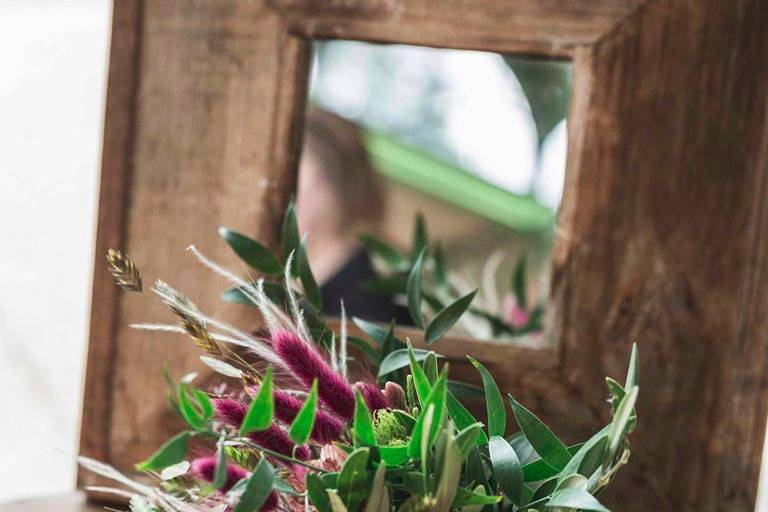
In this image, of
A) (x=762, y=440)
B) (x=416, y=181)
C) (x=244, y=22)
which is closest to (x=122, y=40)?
(x=244, y=22)

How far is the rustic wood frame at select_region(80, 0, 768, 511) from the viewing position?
1.19 ft

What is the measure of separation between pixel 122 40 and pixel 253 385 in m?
0.23

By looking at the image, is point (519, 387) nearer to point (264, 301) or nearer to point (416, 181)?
point (264, 301)

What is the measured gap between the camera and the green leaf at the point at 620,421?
0.75 feet

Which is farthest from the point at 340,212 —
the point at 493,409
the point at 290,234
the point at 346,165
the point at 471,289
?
the point at 493,409

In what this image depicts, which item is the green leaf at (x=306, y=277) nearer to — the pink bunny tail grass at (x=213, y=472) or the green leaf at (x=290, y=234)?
the green leaf at (x=290, y=234)

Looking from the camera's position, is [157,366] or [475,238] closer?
[157,366]

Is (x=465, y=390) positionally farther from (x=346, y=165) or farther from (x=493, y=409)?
(x=346, y=165)

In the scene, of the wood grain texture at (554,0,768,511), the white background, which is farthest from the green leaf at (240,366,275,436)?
the white background

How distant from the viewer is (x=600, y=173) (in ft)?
1.22

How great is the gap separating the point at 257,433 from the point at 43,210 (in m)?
0.54

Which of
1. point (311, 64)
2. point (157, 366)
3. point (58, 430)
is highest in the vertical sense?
point (311, 64)

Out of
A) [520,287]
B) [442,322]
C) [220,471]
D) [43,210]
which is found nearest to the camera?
[220,471]

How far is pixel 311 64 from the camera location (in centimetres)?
39
